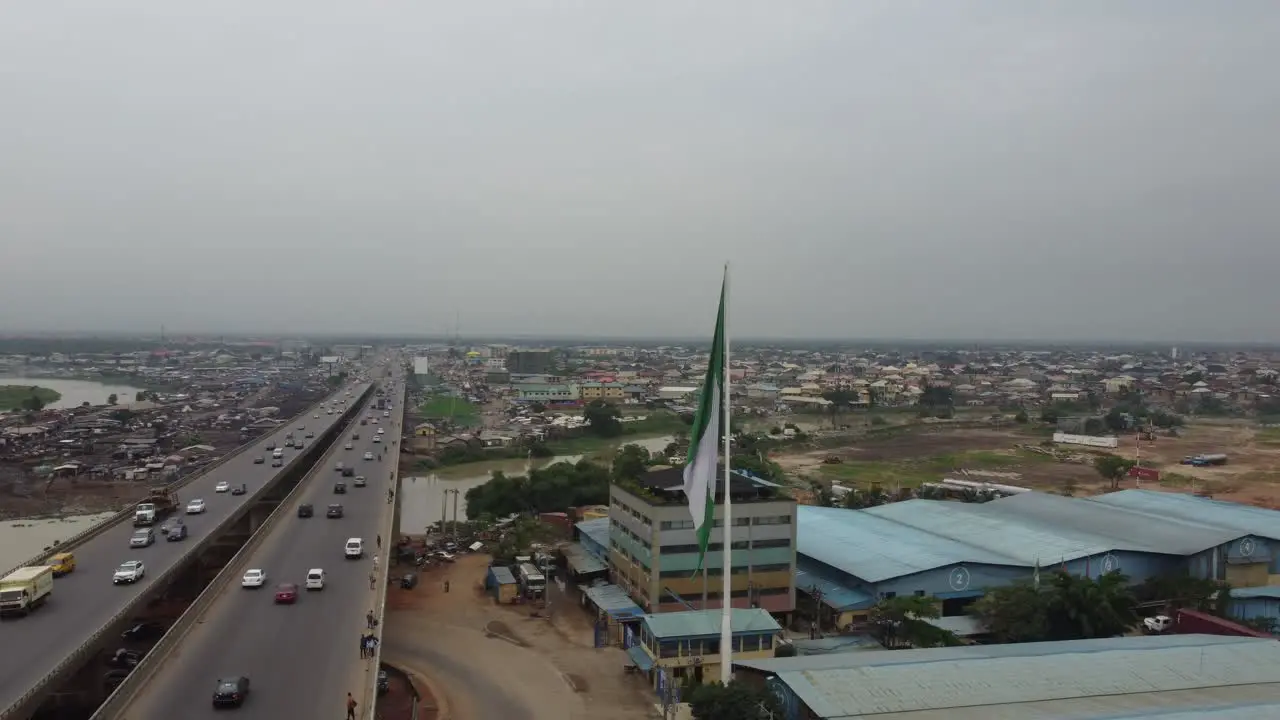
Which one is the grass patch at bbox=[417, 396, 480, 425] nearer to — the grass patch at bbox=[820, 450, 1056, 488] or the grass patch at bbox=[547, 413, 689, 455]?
the grass patch at bbox=[547, 413, 689, 455]

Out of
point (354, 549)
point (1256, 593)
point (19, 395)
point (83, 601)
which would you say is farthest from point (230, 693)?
point (19, 395)

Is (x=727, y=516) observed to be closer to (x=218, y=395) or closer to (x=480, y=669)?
(x=480, y=669)

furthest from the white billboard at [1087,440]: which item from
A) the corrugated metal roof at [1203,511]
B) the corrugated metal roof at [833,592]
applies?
the corrugated metal roof at [833,592]

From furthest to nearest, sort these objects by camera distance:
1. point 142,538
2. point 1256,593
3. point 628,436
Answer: point 628,436 → point 1256,593 → point 142,538

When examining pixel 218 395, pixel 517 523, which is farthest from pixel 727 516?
pixel 218 395

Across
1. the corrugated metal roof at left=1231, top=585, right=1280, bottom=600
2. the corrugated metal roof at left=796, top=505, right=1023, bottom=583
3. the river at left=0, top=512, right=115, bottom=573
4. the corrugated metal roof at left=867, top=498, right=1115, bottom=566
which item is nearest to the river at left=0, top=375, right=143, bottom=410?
the river at left=0, top=512, right=115, bottom=573

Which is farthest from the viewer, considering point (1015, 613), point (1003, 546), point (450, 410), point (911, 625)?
point (450, 410)

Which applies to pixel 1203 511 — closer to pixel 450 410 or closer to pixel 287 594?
pixel 287 594
